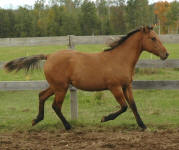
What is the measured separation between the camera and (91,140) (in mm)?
4516

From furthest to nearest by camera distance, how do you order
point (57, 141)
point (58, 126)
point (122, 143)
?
point (58, 126), point (57, 141), point (122, 143)

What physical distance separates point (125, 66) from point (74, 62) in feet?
2.92

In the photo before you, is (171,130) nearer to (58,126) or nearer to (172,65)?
(172,65)

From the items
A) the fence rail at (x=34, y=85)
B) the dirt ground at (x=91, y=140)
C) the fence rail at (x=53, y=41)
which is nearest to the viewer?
the dirt ground at (x=91, y=140)

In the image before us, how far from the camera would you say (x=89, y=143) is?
4332 mm

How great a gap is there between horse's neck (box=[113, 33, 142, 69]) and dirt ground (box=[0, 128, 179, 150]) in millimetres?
1233

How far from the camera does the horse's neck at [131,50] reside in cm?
524

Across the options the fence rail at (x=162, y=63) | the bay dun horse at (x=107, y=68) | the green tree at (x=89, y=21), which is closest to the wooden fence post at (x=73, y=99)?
the bay dun horse at (x=107, y=68)

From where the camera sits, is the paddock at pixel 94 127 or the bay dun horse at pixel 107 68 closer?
the paddock at pixel 94 127

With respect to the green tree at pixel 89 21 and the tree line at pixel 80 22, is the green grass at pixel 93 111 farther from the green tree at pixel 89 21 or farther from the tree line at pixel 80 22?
the green tree at pixel 89 21

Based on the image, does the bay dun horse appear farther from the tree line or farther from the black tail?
the tree line

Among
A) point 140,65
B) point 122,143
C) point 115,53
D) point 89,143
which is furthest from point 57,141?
point 140,65

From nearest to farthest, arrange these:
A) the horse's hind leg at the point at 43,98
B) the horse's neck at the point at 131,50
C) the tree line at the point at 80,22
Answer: the horse's neck at the point at 131,50, the horse's hind leg at the point at 43,98, the tree line at the point at 80,22

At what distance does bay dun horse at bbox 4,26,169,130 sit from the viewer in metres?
5.09
